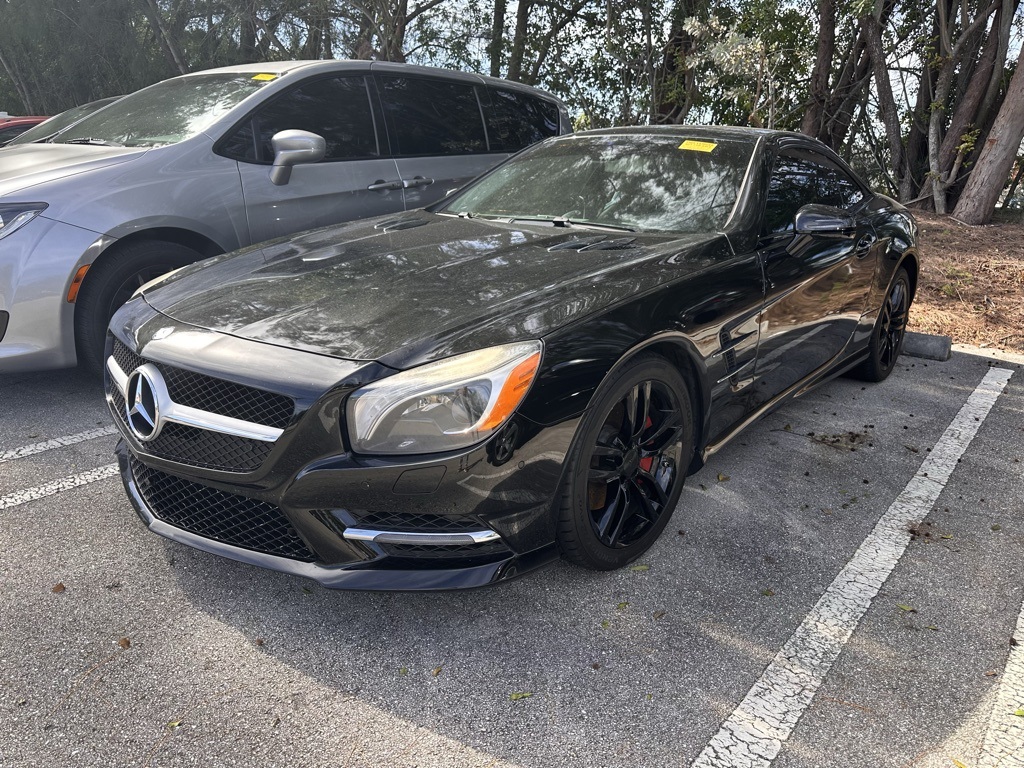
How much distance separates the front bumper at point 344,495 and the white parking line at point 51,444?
4.98 feet

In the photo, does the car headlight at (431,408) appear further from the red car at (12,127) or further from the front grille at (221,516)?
the red car at (12,127)

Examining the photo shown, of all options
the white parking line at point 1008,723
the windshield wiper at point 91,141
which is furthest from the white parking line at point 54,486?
the white parking line at point 1008,723

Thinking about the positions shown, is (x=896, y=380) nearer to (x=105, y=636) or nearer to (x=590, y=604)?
A: (x=590, y=604)

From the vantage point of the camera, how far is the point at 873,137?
12.3 metres

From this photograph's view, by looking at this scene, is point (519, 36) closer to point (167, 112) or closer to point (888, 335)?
point (167, 112)

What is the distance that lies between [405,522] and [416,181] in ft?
11.7

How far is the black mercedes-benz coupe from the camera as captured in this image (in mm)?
2186

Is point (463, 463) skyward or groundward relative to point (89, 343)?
skyward

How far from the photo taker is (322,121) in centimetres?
497

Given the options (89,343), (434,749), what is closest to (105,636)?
(434,749)

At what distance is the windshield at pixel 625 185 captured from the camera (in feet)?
11.2

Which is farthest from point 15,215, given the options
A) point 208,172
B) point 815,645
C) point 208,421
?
point 815,645

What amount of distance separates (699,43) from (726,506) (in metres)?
10.6

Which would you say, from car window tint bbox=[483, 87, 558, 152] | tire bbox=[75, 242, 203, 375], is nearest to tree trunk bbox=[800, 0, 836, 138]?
car window tint bbox=[483, 87, 558, 152]
